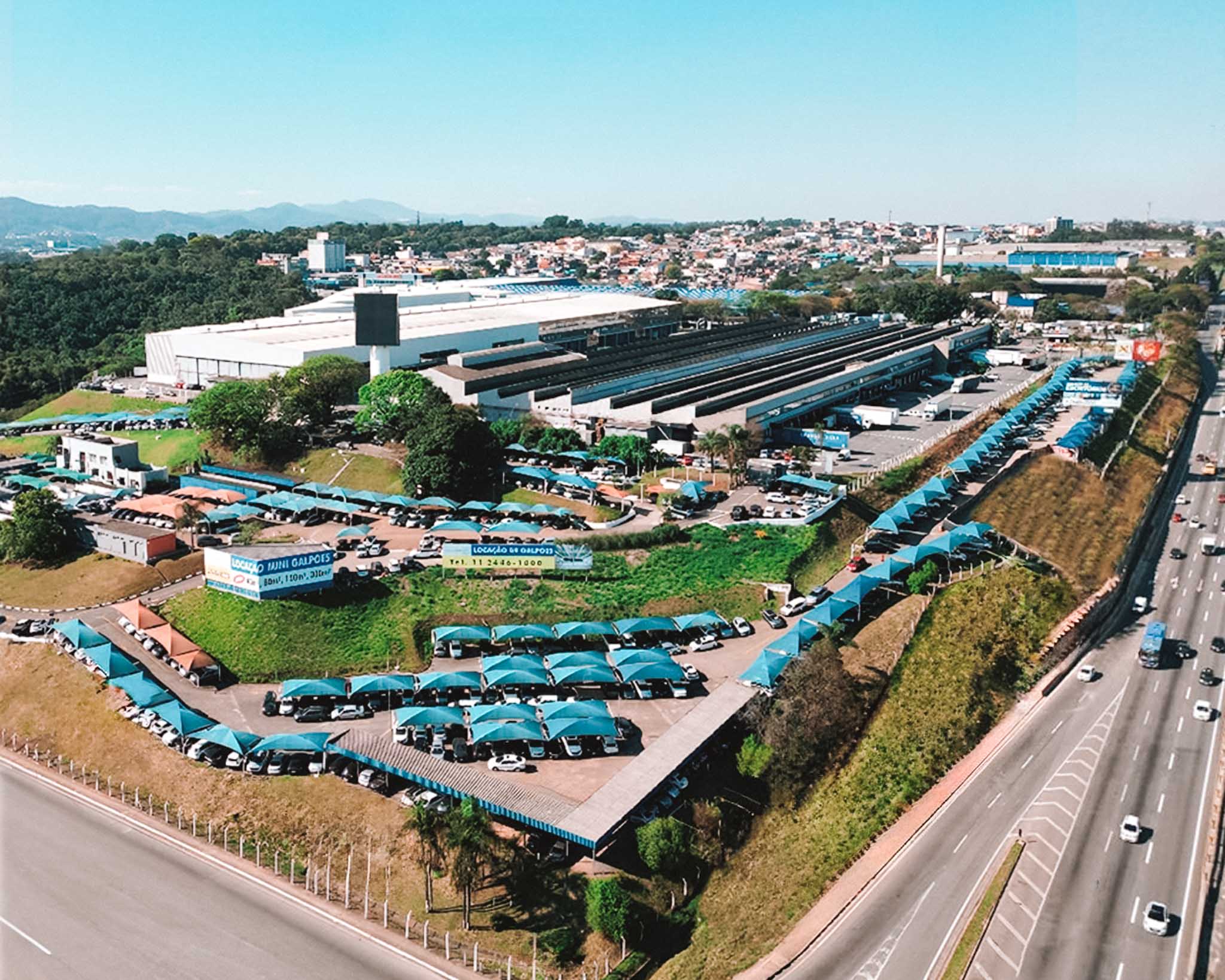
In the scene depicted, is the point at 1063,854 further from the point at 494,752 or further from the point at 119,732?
the point at 119,732

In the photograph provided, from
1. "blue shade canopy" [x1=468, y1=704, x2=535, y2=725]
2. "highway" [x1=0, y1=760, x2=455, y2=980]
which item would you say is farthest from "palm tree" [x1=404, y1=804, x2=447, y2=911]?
"blue shade canopy" [x1=468, y1=704, x2=535, y2=725]

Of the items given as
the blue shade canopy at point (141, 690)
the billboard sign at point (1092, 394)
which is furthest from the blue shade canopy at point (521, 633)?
the billboard sign at point (1092, 394)

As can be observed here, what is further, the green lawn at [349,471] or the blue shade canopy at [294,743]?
the green lawn at [349,471]

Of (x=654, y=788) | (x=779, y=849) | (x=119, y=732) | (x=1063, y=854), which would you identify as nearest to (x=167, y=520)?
(x=119, y=732)

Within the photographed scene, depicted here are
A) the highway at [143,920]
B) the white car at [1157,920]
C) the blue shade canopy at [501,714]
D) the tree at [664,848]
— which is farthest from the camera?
the blue shade canopy at [501,714]

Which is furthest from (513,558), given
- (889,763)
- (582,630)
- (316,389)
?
(316,389)

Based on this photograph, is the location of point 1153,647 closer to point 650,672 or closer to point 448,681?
point 650,672

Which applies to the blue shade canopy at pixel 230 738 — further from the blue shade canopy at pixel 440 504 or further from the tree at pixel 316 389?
the tree at pixel 316 389
